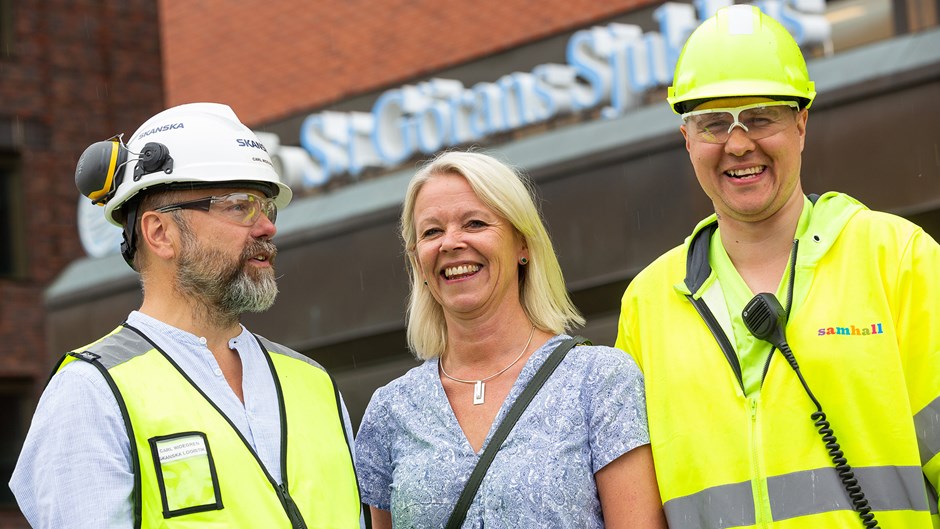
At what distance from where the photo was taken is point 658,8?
1156 cm

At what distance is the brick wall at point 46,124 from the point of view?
21.1m

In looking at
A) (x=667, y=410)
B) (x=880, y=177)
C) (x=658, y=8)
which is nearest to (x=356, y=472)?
(x=667, y=410)

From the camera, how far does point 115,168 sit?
4188mm

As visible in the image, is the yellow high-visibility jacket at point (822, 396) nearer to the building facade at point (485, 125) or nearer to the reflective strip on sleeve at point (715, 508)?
the reflective strip on sleeve at point (715, 508)

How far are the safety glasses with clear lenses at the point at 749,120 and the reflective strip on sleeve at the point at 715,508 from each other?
1.00 metres

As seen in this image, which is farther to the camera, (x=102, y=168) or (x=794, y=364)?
(x=102, y=168)

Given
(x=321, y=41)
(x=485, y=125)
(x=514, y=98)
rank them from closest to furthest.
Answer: (x=514, y=98) < (x=485, y=125) < (x=321, y=41)

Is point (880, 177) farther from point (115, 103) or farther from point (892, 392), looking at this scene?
point (115, 103)

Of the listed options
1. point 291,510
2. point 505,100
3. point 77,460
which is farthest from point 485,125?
point 77,460

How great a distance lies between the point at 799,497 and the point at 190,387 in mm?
1765

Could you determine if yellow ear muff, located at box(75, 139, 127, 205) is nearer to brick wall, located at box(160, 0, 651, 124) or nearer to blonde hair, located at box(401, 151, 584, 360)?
blonde hair, located at box(401, 151, 584, 360)

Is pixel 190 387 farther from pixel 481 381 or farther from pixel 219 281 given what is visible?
pixel 481 381

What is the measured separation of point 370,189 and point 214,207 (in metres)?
9.11

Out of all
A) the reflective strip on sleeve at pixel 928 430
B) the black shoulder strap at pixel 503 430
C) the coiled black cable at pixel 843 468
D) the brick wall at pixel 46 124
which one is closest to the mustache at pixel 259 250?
the black shoulder strap at pixel 503 430
